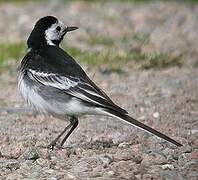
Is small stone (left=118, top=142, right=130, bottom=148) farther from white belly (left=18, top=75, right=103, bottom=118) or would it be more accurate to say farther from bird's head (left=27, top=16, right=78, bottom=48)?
bird's head (left=27, top=16, right=78, bottom=48)

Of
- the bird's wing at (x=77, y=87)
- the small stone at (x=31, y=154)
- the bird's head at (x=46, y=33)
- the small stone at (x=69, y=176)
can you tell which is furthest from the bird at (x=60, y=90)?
Answer: the small stone at (x=69, y=176)

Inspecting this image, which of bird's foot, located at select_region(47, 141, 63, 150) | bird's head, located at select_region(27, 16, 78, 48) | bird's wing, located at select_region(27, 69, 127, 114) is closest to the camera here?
bird's wing, located at select_region(27, 69, 127, 114)

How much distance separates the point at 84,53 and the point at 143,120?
3606 millimetres

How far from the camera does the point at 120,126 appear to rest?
999 cm

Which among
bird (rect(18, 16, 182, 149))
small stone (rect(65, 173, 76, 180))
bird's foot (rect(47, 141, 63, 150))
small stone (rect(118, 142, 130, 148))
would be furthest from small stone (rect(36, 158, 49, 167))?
small stone (rect(118, 142, 130, 148))

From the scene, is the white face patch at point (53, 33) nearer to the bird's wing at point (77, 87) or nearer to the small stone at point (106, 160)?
the bird's wing at point (77, 87)

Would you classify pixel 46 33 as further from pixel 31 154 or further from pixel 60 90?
pixel 31 154

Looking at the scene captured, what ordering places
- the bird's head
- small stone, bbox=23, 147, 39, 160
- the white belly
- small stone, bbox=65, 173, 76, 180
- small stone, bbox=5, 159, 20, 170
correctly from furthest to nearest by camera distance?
the bird's head → the white belly → small stone, bbox=23, 147, 39, 160 → small stone, bbox=5, 159, 20, 170 → small stone, bbox=65, 173, 76, 180

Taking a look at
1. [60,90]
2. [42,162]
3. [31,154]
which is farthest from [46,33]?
[42,162]

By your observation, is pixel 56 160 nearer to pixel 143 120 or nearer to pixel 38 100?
pixel 38 100

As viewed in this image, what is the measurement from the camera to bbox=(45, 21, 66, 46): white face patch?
9352 mm

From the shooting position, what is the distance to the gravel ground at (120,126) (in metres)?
7.79

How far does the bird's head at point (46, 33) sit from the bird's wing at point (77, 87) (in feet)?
1.98

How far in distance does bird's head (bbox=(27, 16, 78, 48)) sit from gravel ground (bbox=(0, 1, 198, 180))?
1.02 metres
